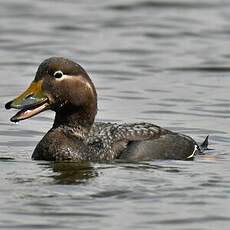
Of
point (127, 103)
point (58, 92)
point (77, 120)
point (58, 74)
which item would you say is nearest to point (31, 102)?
point (58, 92)

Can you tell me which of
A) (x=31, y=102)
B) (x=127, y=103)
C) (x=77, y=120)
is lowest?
(x=127, y=103)

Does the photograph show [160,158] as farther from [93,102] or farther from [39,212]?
[39,212]

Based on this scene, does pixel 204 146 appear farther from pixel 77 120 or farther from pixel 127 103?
pixel 127 103

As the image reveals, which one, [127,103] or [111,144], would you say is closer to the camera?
[111,144]

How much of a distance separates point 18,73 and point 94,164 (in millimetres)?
8396

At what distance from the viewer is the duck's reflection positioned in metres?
16.4

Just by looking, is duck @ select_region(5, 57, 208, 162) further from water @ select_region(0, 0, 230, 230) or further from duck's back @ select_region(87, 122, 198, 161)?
water @ select_region(0, 0, 230, 230)

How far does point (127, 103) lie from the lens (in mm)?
22766

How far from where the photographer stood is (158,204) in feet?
48.8

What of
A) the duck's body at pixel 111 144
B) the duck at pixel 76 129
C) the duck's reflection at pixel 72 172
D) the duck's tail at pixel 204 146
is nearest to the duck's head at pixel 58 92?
the duck at pixel 76 129

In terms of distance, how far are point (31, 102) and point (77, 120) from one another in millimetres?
863

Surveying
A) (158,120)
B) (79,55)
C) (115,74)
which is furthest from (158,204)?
(79,55)

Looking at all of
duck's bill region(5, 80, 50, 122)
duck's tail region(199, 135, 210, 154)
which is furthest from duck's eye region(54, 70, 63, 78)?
duck's tail region(199, 135, 210, 154)

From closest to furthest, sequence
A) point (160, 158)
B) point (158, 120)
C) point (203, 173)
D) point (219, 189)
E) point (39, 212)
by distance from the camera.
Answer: point (39, 212) → point (219, 189) → point (203, 173) → point (160, 158) → point (158, 120)
